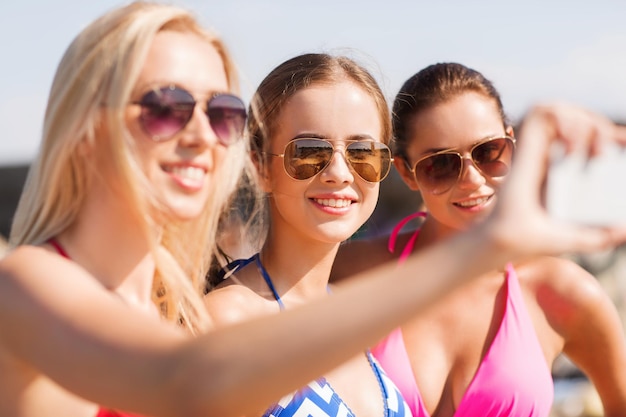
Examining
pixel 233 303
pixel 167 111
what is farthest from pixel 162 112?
pixel 233 303

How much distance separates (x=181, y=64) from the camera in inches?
64.2

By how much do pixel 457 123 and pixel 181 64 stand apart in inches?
58.7

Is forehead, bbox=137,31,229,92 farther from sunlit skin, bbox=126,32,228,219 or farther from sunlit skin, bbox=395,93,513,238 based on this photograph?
sunlit skin, bbox=395,93,513,238

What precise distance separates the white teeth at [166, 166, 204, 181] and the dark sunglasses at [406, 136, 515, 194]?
1.40 m

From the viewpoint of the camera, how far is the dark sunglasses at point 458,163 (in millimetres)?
2889

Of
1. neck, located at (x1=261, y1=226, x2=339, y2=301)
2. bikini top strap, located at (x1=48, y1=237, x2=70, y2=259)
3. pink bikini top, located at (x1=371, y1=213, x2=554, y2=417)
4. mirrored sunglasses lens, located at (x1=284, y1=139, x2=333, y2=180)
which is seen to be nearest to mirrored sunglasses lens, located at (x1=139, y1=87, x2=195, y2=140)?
bikini top strap, located at (x1=48, y1=237, x2=70, y2=259)

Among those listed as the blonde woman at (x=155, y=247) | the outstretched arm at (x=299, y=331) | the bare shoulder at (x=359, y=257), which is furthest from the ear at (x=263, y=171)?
the outstretched arm at (x=299, y=331)

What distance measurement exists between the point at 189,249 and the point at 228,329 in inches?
25.0

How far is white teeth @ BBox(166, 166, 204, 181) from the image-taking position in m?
1.61

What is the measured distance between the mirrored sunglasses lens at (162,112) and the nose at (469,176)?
1481mm

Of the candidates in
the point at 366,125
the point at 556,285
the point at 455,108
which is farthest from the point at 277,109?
the point at 556,285

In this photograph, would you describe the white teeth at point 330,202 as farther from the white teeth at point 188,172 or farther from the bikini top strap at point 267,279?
the white teeth at point 188,172

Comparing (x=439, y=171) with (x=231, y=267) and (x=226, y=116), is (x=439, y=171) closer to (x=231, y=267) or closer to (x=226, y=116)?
(x=231, y=267)

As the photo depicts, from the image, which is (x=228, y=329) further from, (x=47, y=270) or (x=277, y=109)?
(x=277, y=109)
